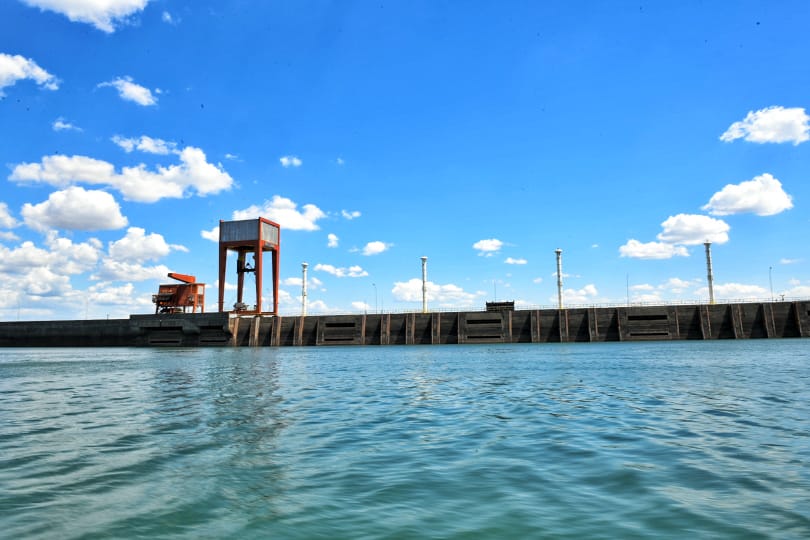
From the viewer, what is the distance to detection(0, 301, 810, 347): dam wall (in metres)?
63.8

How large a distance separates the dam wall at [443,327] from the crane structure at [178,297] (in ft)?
13.8

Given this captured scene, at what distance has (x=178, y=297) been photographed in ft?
275

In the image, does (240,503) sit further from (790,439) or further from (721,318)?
(721,318)

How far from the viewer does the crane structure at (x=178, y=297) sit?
83.9 metres

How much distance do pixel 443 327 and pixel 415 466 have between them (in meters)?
65.2

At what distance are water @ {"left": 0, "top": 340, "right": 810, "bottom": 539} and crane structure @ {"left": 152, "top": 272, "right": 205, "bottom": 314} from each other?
70.8 meters

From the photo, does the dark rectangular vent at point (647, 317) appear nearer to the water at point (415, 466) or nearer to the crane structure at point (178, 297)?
the water at point (415, 466)

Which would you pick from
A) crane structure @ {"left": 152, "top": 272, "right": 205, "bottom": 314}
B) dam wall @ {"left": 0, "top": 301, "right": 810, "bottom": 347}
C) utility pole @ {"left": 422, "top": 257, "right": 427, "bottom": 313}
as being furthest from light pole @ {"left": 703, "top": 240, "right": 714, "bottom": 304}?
crane structure @ {"left": 152, "top": 272, "right": 205, "bottom": 314}

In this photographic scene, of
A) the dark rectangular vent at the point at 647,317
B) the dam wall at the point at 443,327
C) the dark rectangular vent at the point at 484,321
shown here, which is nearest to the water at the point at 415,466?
the dam wall at the point at 443,327

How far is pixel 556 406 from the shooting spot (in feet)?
47.0

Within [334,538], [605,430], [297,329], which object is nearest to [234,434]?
[334,538]

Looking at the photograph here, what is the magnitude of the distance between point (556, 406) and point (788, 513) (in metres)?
8.72

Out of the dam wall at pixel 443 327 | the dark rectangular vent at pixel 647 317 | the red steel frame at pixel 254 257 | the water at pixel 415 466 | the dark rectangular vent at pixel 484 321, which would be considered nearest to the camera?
the water at pixel 415 466

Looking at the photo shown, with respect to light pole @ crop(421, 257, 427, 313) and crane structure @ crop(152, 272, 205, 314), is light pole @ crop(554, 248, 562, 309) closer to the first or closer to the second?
light pole @ crop(421, 257, 427, 313)
